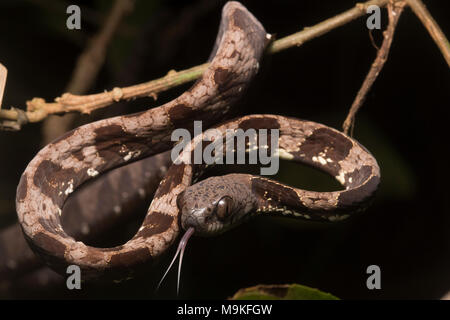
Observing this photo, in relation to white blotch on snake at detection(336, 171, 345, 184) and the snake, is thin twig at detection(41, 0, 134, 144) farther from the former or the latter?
white blotch on snake at detection(336, 171, 345, 184)

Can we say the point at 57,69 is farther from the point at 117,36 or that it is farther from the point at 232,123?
the point at 232,123

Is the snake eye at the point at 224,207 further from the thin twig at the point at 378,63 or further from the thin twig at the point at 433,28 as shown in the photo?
the thin twig at the point at 433,28

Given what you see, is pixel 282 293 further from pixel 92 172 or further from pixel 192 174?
pixel 92 172

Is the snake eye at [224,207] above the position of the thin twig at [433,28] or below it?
below

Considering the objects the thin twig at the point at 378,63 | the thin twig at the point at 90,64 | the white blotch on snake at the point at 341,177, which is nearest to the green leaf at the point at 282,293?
the white blotch on snake at the point at 341,177

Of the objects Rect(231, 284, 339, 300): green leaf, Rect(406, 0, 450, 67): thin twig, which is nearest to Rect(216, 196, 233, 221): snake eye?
Rect(231, 284, 339, 300): green leaf

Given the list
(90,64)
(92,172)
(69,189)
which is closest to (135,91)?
(92,172)
